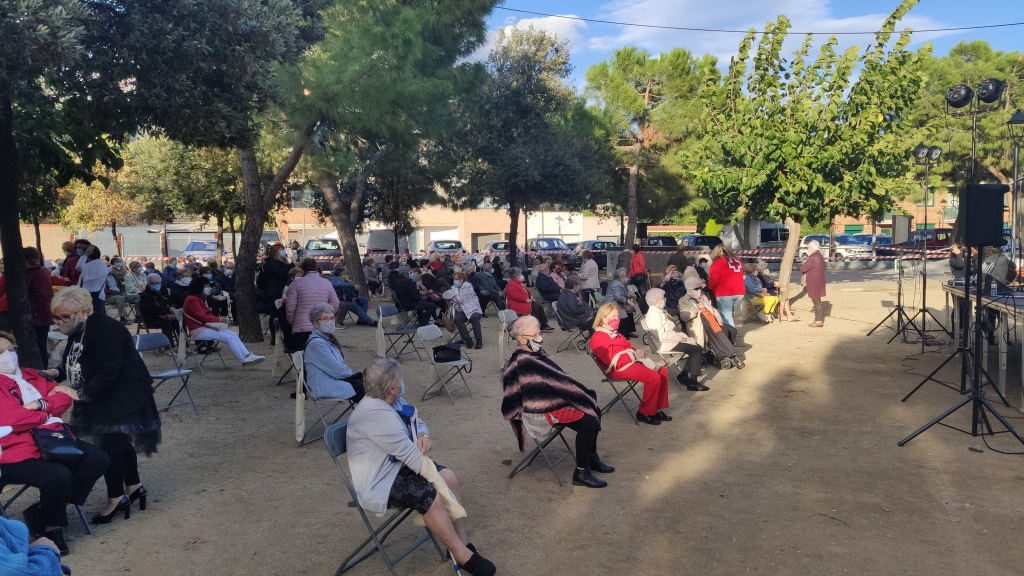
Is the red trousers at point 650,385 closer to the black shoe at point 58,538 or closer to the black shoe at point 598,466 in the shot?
the black shoe at point 598,466

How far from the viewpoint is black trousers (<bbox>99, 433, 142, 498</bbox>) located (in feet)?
14.5

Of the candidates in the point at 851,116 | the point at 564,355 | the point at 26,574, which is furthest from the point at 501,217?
the point at 26,574

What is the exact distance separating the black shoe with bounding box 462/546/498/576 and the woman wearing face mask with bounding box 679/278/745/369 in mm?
5658

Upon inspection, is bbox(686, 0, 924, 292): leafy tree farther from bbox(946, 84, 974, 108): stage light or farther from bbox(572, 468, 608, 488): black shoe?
bbox(572, 468, 608, 488): black shoe

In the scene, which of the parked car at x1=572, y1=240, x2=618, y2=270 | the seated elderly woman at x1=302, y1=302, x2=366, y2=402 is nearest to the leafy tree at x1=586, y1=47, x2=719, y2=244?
the parked car at x1=572, y1=240, x2=618, y2=270

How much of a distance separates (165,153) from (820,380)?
19124 mm

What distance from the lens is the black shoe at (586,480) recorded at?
5.11m

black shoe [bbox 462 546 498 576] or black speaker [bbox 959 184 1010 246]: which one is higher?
black speaker [bbox 959 184 1010 246]

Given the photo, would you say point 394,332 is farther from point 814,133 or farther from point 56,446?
point 814,133

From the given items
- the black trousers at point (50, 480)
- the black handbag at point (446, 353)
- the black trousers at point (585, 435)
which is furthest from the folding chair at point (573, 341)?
the black trousers at point (50, 480)

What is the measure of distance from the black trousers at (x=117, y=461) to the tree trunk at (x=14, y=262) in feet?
Answer: 8.31

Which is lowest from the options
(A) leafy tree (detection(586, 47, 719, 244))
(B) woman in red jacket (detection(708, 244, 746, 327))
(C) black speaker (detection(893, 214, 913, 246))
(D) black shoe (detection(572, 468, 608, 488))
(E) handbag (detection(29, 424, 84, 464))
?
(D) black shoe (detection(572, 468, 608, 488))

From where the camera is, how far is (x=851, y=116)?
46.8 ft

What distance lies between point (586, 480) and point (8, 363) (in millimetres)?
3451
